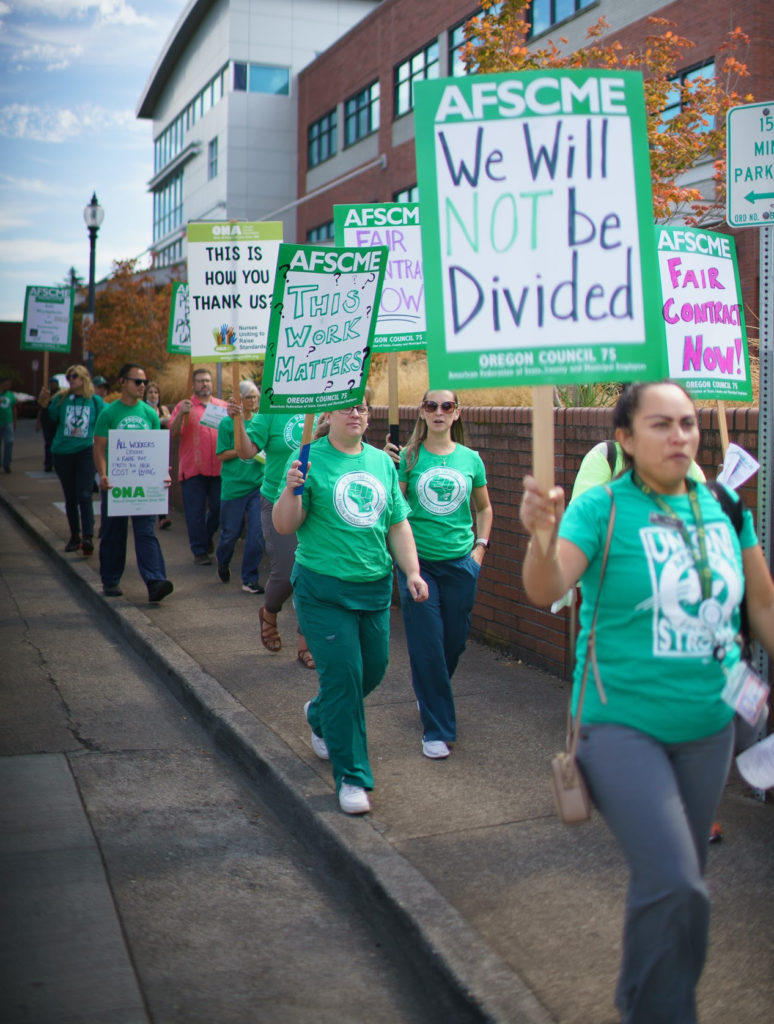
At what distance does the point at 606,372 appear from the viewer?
331 centimetres

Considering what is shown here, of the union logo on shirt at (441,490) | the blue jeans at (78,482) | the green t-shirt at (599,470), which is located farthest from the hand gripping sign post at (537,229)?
the blue jeans at (78,482)

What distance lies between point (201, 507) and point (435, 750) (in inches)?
287

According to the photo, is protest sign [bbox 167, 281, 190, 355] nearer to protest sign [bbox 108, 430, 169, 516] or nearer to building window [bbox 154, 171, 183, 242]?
protest sign [bbox 108, 430, 169, 516]

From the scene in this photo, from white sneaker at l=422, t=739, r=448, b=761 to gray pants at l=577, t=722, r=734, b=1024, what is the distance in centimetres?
281

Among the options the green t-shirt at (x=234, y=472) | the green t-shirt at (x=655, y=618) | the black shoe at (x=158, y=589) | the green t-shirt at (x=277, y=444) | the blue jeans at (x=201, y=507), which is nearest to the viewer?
the green t-shirt at (x=655, y=618)

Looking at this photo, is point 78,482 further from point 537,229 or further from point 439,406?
Result: point 537,229

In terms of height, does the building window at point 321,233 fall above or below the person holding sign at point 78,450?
above

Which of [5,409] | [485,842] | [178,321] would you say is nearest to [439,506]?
[485,842]

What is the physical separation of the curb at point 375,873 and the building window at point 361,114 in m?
30.5

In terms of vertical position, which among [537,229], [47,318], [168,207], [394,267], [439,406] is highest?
[168,207]

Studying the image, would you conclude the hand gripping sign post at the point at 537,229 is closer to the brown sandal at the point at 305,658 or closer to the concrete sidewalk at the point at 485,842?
the concrete sidewalk at the point at 485,842

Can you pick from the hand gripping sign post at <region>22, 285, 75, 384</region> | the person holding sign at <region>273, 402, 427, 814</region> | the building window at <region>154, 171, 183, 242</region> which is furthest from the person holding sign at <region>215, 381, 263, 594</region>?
the building window at <region>154, 171, 183, 242</region>

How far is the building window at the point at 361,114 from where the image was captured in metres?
35.0

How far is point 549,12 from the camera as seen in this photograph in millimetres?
24938
